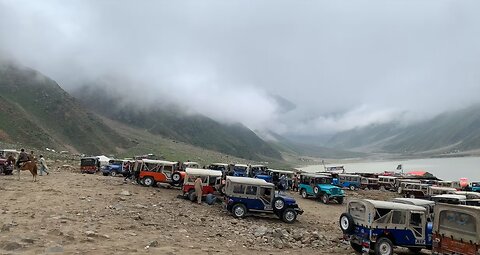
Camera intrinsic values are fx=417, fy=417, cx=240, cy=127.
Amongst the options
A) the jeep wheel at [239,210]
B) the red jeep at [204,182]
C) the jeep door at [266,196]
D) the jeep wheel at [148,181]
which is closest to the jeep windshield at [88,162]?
the jeep wheel at [148,181]

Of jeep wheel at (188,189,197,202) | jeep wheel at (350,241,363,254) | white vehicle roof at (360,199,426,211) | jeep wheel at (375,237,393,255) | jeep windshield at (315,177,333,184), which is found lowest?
jeep wheel at (350,241,363,254)

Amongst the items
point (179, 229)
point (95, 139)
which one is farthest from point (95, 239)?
point (95, 139)

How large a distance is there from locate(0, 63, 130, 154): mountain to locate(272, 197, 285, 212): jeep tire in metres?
79.3

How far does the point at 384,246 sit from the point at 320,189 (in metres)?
21.4

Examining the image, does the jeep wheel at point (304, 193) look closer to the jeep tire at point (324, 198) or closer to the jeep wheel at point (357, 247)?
the jeep tire at point (324, 198)

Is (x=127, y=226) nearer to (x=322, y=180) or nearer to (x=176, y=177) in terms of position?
(x=176, y=177)

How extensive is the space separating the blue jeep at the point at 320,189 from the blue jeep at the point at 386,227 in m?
19.8

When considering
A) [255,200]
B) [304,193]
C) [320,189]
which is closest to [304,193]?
[304,193]

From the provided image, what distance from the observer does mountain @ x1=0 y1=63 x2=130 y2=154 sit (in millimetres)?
95625

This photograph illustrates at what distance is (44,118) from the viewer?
11569 cm

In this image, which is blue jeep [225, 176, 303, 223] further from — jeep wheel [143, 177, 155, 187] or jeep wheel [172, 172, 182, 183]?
jeep wheel [143, 177, 155, 187]

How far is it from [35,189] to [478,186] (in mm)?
51515

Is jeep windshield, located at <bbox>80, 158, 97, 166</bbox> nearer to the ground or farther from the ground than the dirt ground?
farther from the ground

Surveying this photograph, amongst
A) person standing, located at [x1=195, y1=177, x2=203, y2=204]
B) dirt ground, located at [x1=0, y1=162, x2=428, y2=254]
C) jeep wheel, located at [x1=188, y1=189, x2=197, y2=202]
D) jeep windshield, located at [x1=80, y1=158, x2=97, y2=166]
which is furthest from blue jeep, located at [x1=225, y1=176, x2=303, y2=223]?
jeep windshield, located at [x1=80, y1=158, x2=97, y2=166]
